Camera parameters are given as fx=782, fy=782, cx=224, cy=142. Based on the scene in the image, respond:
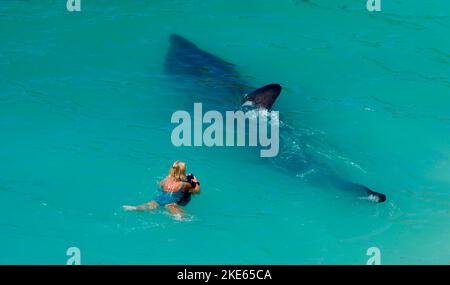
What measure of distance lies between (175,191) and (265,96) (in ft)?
11.4

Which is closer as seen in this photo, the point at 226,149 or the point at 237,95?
the point at 226,149

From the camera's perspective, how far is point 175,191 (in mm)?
13477

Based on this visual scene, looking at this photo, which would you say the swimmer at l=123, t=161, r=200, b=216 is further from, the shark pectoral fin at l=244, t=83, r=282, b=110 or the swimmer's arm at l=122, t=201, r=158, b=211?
the shark pectoral fin at l=244, t=83, r=282, b=110

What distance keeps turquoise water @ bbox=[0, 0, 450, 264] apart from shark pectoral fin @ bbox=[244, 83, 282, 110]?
2.26 feet

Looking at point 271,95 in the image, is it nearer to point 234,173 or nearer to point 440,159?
point 234,173

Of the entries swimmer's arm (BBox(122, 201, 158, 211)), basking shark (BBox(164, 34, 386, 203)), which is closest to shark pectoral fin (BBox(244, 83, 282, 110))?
basking shark (BBox(164, 34, 386, 203))

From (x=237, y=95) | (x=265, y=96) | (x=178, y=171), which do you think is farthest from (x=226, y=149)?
(x=178, y=171)

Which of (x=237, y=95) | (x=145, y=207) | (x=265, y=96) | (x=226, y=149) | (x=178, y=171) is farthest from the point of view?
(x=237, y=95)

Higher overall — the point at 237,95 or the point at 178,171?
the point at 237,95

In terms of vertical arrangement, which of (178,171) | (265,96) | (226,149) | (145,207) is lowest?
(145,207)

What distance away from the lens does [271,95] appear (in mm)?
15852

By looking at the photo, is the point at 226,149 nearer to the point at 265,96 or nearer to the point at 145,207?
the point at 265,96

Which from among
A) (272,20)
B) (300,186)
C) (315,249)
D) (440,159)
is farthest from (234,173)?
(272,20)

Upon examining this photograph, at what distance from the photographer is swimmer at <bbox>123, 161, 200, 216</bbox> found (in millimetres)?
13461
